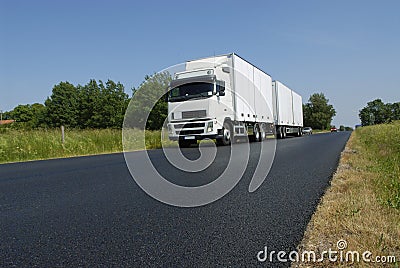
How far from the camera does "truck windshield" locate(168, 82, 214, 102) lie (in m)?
13.8

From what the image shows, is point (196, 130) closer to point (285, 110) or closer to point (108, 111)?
point (285, 110)

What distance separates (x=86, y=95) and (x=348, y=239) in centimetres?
6594

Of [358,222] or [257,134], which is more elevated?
[257,134]

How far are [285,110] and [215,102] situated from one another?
13.6 meters

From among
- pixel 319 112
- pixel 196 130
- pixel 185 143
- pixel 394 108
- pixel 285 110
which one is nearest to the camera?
pixel 196 130

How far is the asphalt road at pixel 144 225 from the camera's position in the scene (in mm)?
2414

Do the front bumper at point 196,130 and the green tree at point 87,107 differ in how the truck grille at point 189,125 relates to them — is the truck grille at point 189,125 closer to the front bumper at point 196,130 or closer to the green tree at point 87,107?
the front bumper at point 196,130

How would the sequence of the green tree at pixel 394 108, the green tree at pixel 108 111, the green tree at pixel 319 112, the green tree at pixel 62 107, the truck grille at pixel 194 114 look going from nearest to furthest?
the truck grille at pixel 194 114 → the green tree at pixel 108 111 → the green tree at pixel 62 107 → the green tree at pixel 319 112 → the green tree at pixel 394 108

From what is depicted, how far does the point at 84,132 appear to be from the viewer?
17.8 m

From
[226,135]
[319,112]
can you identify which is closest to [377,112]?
[319,112]

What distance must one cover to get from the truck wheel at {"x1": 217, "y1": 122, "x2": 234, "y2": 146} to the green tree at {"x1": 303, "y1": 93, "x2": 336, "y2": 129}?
88.6m

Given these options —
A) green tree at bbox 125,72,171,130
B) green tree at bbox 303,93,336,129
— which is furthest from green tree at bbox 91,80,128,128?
green tree at bbox 303,93,336,129

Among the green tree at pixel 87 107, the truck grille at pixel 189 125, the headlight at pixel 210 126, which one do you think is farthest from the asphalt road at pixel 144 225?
the green tree at pixel 87 107

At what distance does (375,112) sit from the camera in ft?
458
